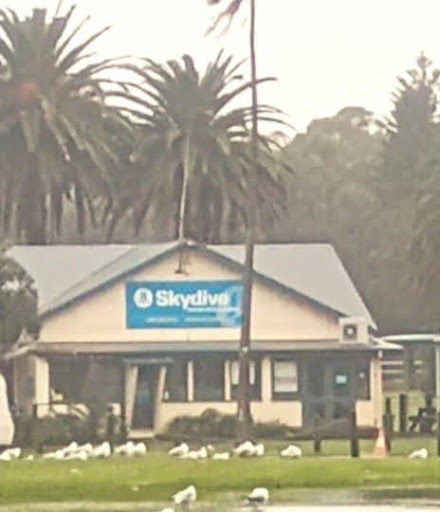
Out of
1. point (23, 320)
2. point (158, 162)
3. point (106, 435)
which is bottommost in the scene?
point (106, 435)

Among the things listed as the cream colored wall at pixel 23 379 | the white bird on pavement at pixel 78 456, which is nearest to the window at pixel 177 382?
the cream colored wall at pixel 23 379

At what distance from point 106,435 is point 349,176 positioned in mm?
A: 59617

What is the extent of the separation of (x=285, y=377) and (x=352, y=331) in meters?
2.33

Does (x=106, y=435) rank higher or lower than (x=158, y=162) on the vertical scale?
lower

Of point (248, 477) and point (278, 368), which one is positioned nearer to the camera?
point (248, 477)

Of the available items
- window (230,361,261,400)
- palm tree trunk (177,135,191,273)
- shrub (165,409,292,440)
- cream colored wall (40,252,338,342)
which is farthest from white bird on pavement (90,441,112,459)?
palm tree trunk (177,135,191,273)

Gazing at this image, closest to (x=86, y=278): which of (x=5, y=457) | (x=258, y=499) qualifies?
(x=5, y=457)

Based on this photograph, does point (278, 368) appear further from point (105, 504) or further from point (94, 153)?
point (105, 504)

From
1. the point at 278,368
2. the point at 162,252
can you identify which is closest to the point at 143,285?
the point at 162,252

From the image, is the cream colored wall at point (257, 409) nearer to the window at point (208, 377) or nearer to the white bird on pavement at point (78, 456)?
the window at point (208, 377)

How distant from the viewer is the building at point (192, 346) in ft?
169

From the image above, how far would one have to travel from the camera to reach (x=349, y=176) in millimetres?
103875

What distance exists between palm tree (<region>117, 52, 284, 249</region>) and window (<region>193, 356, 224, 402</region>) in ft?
43.3

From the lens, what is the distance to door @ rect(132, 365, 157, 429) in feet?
169
